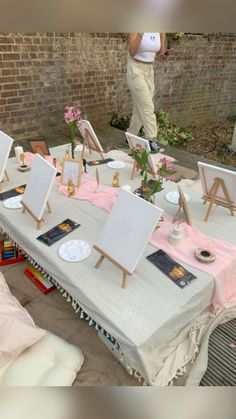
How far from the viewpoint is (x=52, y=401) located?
0.21 m

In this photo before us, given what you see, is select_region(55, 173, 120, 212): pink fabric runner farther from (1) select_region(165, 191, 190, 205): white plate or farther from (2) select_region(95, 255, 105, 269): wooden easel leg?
(2) select_region(95, 255, 105, 269): wooden easel leg

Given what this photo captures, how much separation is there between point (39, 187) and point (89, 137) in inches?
39.7

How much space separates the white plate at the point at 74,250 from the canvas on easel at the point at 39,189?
0.24 m

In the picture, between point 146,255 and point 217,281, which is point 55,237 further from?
point 217,281

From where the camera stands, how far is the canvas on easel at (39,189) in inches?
65.3

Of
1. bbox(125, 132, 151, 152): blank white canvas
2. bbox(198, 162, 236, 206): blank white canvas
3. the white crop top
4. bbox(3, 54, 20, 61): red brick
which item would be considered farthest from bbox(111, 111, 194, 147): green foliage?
bbox(198, 162, 236, 206): blank white canvas

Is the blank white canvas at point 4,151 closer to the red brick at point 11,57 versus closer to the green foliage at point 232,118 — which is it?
the red brick at point 11,57

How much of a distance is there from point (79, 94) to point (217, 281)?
3802mm

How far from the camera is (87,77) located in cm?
441

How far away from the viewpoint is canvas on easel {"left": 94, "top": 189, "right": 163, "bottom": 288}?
132cm

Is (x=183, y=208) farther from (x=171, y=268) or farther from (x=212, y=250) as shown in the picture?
(x=171, y=268)

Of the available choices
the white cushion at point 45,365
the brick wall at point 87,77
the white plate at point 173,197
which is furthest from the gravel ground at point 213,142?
the white cushion at point 45,365

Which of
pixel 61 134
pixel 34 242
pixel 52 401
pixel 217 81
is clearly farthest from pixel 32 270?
pixel 217 81

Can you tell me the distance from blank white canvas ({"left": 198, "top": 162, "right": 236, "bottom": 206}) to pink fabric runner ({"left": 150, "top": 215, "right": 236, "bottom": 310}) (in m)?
0.33
